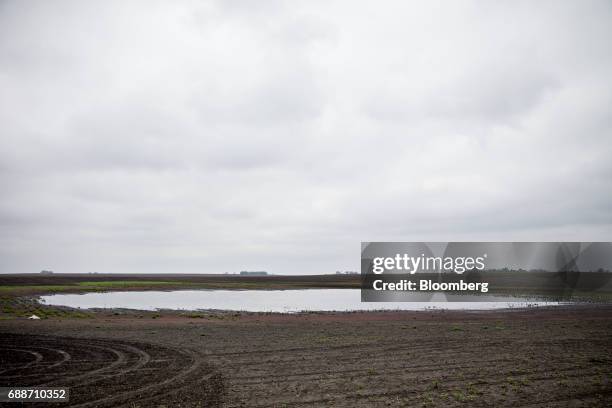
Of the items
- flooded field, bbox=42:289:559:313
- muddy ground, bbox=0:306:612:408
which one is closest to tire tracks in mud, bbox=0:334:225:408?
muddy ground, bbox=0:306:612:408

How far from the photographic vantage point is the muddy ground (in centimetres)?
1407

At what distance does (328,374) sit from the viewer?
17.3 m

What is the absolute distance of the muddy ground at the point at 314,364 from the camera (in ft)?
46.2

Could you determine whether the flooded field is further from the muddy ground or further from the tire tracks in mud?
the tire tracks in mud

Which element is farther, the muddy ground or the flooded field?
the flooded field

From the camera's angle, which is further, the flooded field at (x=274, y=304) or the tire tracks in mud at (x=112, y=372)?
the flooded field at (x=274, y=304)

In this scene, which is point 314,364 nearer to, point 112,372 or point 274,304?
point 112,372

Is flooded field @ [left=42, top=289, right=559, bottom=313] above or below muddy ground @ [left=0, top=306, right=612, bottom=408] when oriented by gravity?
below

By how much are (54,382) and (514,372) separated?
1877 cm

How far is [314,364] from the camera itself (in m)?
19.3

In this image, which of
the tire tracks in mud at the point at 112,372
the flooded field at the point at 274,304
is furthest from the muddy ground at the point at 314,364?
the flooded field at the point at 274,304

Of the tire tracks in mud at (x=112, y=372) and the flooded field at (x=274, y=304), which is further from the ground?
the tire tracks in mud at (x=112, y=372)

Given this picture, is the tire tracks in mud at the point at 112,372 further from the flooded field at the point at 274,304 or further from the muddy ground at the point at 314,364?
the flooded field at the point at 274,304

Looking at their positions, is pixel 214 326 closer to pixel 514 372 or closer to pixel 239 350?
pixel 239 350
